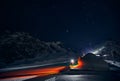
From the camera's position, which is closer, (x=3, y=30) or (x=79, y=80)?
(x=79, y=80)

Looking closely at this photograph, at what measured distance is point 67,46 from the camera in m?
77.3

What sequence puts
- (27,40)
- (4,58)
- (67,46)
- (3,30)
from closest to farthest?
(4,58) → (27,40) → (3,30) → (67,46)

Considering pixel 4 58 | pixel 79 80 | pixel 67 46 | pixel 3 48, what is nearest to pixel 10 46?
pixel 3 48

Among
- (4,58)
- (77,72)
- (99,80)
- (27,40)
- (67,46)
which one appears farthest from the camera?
(67,46)

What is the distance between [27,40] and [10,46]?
11054 millimetres

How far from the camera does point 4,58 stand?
41.9 meters

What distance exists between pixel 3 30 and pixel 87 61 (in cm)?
5428

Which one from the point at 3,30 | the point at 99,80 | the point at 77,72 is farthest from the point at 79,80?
the point at 3,30

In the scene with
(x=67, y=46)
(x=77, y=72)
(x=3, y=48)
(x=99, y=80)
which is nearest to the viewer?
(x=99, y=80)

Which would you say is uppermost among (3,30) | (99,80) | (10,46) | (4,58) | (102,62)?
(3,30)

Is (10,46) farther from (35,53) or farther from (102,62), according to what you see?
(102,62)

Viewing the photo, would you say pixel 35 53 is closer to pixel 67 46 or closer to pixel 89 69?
pixel 67 46

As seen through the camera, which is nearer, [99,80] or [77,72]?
[99,80]

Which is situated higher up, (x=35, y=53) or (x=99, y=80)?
(x=35, y=53)
